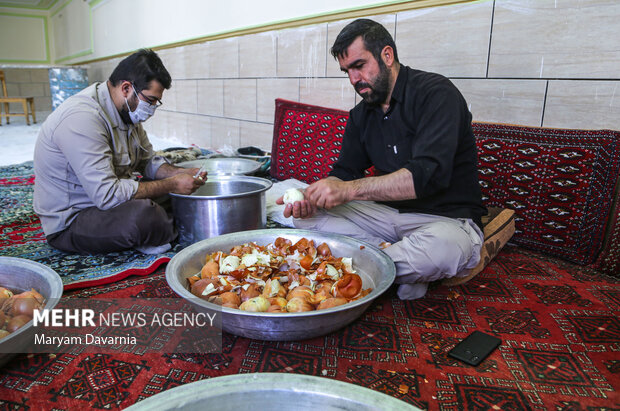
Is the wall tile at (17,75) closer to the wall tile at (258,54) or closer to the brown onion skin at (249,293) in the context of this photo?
the wall tile at (258,54)

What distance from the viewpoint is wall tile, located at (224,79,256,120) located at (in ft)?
14.3

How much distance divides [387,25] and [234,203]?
67.8 inches

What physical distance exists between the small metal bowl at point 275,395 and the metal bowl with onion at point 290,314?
0.40 m

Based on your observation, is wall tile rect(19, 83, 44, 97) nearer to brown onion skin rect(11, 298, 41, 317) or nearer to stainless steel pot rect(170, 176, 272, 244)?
stainless steel pot rect(170, 176, 272, 244)

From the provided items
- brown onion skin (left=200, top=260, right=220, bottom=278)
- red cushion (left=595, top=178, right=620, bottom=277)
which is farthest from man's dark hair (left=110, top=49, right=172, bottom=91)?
red cushion (left=595, top=178, right=620, bottom=277)

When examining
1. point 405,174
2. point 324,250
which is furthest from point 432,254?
point 324,250

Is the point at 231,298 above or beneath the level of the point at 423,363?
above

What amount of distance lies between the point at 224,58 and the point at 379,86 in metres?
3.27

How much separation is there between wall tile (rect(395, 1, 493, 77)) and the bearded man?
32.7 inches

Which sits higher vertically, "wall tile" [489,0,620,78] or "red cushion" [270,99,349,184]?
"wall tile" [489,0,620,78]

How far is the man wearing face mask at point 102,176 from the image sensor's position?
6.58 feet

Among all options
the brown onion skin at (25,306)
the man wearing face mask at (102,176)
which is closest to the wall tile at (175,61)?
the man wearing face mask at (102,176)

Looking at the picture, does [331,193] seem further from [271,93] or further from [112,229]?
[271,93]

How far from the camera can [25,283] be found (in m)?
1.49
